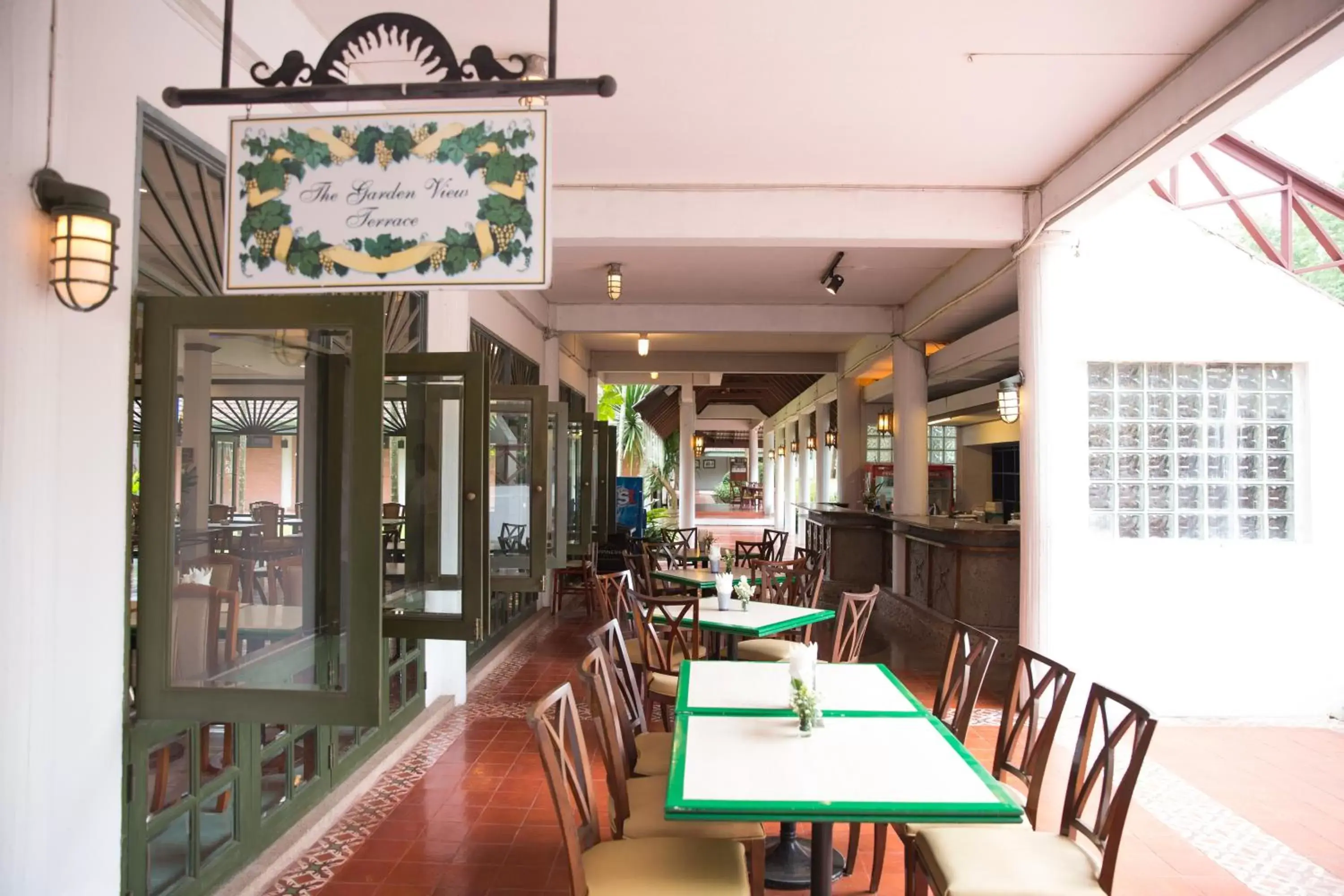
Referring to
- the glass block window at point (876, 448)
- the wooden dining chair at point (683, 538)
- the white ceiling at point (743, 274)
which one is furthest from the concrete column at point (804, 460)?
the white ceiling at point (743, 274)

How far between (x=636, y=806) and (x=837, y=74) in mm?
3382

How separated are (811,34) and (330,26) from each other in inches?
83.2

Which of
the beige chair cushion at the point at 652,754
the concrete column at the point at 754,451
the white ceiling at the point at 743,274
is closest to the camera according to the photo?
the beige chair cushion at the point at 652,754

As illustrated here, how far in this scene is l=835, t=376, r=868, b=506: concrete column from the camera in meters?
13.2

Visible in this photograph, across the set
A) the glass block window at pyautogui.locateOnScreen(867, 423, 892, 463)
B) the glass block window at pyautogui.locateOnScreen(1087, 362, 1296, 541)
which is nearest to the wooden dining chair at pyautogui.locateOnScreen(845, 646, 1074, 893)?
the glass block window at pyautogui.locateOnScreen(1087, 362, 1296, 541)

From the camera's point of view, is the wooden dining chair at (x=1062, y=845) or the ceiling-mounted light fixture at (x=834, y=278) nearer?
the wooden dining chair at (x=1062, y=845)

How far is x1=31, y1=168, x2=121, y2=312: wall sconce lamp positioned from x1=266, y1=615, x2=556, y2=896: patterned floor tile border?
2.28 meters

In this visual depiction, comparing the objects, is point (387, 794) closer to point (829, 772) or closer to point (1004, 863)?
point (829, 772)

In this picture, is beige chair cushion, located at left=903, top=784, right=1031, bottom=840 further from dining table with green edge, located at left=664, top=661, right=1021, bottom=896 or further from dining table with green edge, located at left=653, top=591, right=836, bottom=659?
dining table with green edge, located at left=653, top=591, right=836, bottom=659

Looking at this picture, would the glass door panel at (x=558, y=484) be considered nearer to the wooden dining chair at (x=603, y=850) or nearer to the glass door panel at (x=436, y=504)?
the glass door panel at (x=436, y=504)

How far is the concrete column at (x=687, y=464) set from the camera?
59.1 feet

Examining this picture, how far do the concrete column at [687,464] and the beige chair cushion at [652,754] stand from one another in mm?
14108

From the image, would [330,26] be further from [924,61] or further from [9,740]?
[9,740]

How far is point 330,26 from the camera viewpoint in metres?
3.78
